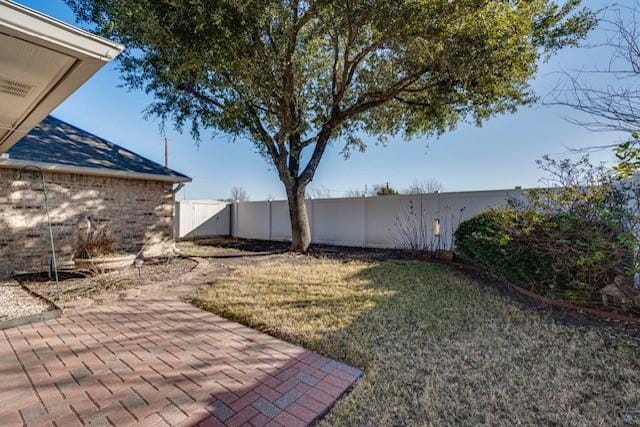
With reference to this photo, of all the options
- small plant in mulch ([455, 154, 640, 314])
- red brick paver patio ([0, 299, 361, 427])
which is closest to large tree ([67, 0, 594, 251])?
small plant in mulch ([455, 154, 640, 314])

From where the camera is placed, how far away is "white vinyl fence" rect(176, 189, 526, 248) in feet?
30.4

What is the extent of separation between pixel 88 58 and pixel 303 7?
6286 millimetres

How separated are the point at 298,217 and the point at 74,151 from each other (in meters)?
6.39

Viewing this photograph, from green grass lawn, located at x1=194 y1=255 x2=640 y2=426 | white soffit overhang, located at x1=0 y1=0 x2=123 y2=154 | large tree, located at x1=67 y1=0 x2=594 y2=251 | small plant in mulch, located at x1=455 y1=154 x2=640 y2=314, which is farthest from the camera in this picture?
large tree, located at x1=67 y1=0 x2=594 y2=251

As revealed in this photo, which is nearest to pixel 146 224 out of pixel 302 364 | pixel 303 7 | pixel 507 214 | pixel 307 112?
pixel 307 112

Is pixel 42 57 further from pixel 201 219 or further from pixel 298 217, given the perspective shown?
pixel 201 219

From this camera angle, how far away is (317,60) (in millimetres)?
9414

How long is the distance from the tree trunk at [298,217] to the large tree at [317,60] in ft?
0.11

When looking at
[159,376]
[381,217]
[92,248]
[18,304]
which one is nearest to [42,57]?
[159,376]

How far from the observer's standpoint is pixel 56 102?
345 centimetres

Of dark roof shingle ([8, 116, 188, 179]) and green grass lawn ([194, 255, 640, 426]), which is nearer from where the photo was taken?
green grass lawn ([194, 255, 640, 426])

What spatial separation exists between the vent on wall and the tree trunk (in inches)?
280

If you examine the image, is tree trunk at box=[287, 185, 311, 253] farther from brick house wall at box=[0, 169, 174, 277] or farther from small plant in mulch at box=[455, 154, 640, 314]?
small plant in mulch at box=[455, 154, 640, 314]

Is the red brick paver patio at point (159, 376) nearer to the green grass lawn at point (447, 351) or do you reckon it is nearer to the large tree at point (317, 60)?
the green grass lawn at point (447, 351)
